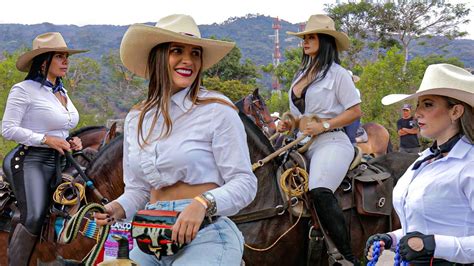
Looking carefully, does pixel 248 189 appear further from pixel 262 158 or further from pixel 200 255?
pixel 262 158

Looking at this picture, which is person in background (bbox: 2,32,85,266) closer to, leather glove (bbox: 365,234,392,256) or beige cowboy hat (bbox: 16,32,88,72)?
beige cowboy hat (bbox: 16,32,88,72)

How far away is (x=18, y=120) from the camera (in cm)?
519

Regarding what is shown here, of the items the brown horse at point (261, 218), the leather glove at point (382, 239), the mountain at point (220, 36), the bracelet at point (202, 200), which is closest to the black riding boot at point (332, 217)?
the brown horse at point (261, 218)

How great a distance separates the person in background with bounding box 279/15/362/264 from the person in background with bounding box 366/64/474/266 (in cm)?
195

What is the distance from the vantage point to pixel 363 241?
18.0 feet

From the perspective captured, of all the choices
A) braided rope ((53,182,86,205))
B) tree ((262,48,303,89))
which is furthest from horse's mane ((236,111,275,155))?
tree ((262,48,303,89))

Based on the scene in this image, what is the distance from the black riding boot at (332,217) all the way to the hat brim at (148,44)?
2303 millimetres

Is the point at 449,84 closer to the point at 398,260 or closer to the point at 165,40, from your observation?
the point at 398,260

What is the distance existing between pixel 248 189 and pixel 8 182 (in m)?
3.57

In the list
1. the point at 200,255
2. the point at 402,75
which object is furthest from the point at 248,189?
the point at 402,75

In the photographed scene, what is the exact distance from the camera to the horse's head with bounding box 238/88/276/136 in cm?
916

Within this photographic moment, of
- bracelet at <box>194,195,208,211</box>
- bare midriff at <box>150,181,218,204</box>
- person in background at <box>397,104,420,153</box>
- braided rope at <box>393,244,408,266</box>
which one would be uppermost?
bracelet at <box>194,195,208,211</box>

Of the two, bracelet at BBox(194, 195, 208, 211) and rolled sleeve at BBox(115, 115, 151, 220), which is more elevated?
bracelet at BBox(194, 195, 208, 211)

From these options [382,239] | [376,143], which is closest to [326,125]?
[382,239]
